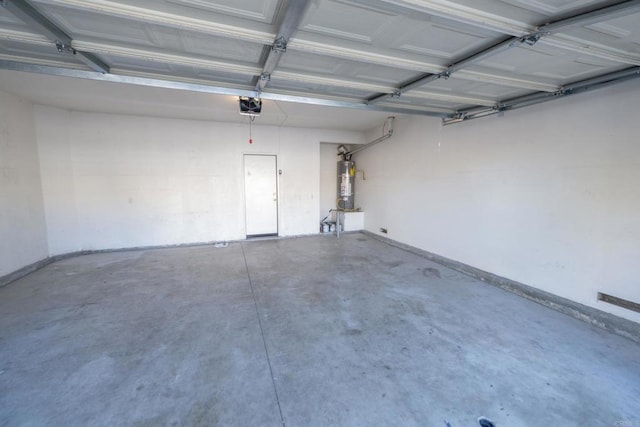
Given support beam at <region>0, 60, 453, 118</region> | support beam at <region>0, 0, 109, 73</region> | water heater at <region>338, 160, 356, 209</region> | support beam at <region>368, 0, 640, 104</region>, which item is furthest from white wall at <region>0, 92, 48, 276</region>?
water heater at <region>338, 160, 356, 209</region>

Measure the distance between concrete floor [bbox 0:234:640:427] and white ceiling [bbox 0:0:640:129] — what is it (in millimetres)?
2290

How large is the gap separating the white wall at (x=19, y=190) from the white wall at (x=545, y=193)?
628 cm

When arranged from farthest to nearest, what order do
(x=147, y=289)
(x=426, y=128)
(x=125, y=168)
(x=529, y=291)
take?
1. (x=125, y=168)
2. (x=426, y=128)
3. (x=147, y=289)
4. (x=529, y=291)

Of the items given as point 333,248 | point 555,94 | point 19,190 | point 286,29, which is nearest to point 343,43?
point 286,29

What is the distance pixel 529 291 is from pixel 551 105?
214 cm

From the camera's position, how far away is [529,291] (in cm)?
302

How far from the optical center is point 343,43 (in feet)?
6.00

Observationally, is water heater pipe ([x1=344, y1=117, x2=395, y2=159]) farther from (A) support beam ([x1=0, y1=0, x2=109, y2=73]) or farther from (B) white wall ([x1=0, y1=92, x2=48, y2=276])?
(B) white wall ([x1=0, y1=92, x2=48, y2=276])

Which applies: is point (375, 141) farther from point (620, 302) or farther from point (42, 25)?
point (42, 25)

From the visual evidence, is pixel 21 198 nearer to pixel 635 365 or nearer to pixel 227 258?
pixel 227 258

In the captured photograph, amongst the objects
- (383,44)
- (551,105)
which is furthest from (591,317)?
(383,44)

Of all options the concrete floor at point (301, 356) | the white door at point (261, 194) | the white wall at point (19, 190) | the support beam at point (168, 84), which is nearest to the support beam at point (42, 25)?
the support beam at point (168, 84)

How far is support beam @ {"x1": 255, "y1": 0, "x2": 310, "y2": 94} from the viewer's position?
142 cm

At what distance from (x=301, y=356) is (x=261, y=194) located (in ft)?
14.2
